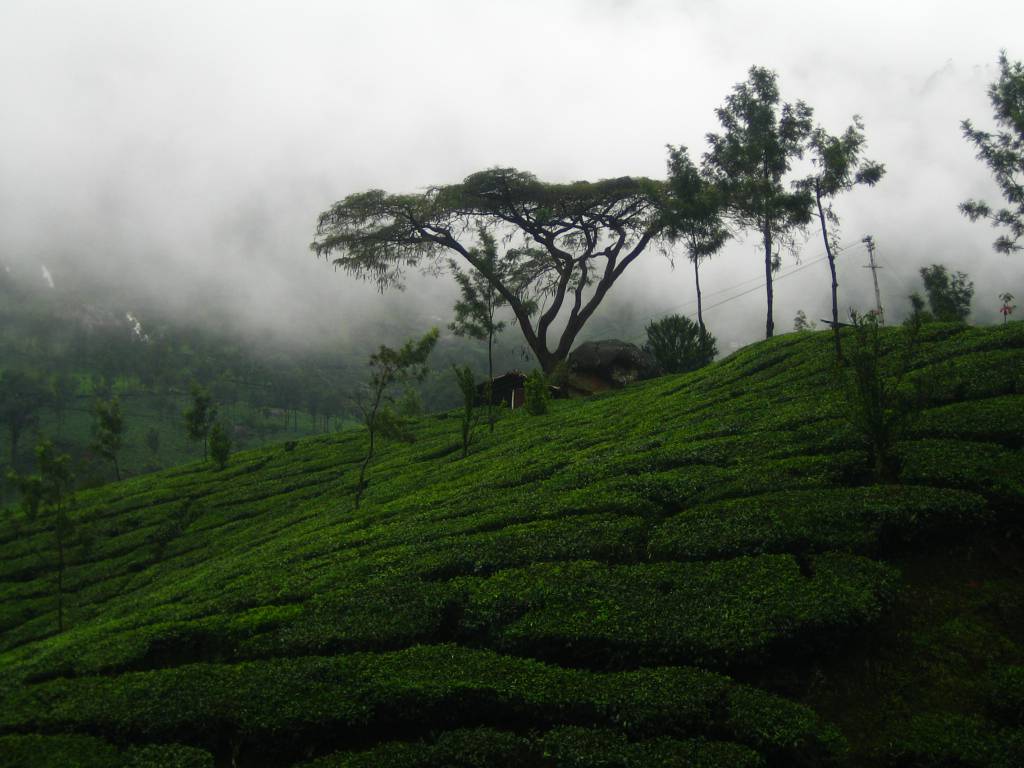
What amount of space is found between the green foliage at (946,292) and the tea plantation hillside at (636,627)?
90.8 feet

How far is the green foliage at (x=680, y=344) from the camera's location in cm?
4603

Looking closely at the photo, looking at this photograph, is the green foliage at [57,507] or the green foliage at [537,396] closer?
the green foliage at [57,507]

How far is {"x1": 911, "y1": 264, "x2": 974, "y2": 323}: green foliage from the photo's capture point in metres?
46.8

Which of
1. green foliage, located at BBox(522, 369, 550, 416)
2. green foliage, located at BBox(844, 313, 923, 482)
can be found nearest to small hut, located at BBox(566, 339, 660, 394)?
green foliage, located at BBox(522, 369, 550, 416)

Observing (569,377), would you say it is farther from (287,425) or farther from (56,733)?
(287,425)

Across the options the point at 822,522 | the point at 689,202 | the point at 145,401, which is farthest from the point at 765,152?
the point at 145,401

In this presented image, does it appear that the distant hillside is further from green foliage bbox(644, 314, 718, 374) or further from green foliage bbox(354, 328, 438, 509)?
green foliage bbox(354, 328, 438, 509)

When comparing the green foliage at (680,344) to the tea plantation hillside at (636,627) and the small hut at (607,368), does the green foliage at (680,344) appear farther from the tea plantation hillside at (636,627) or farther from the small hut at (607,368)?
the tea plantation hillside at (636,627)

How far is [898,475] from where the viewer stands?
1466cm

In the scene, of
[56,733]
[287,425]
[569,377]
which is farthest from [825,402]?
[287,425]

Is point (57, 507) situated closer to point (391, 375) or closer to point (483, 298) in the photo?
point (391, 375)

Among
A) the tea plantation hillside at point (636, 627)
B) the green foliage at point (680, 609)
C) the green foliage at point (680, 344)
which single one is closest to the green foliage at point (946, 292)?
the green foliage at point (680, 344)

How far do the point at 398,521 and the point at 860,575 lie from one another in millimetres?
13843

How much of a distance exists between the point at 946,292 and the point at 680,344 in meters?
18.3
